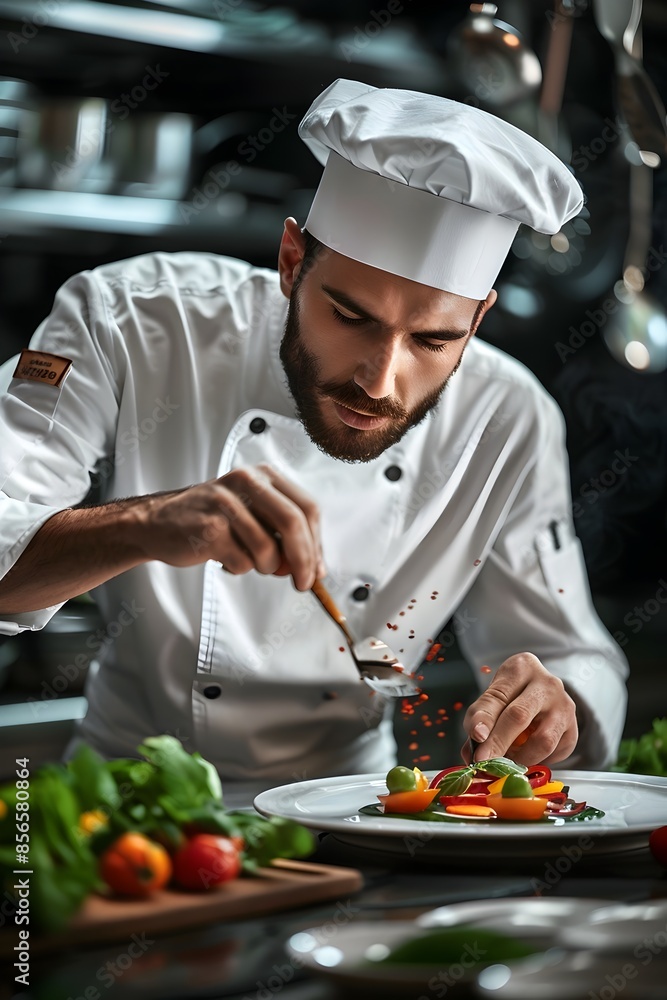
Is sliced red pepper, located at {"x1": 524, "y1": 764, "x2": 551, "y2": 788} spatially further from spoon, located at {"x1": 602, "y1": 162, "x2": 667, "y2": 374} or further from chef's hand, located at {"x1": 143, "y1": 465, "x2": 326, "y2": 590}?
spoon, located at {"x1": 602, "y1": 162, "x2": 667, "y2": 374}

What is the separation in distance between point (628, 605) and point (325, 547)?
1.84 meters

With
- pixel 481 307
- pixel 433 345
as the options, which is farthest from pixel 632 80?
pixel 433 345

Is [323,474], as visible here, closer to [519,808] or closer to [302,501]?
[302,501]

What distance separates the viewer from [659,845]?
896 mm

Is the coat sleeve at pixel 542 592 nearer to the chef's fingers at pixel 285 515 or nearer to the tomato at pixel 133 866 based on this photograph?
the chef's fingers at pixel 285 515

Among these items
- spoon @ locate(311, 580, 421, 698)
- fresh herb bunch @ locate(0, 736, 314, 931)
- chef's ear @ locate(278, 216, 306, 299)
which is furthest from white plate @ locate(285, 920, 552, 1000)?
chef's ear @ locate(278, 216, 306, 299)

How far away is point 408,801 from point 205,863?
26cm

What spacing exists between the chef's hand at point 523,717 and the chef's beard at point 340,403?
0.34 metres

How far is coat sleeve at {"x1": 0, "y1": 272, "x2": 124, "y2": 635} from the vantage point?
1.22 metres

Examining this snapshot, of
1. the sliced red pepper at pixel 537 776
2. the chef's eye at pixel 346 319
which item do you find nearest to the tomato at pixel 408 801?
the sliced red pepper at pixel 537 776

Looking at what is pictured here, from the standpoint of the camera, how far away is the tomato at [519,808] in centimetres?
98

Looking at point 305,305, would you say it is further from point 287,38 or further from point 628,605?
point 628,605

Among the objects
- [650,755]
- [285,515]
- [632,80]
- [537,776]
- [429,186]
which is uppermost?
[632,80]

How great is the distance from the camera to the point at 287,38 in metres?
2.29
